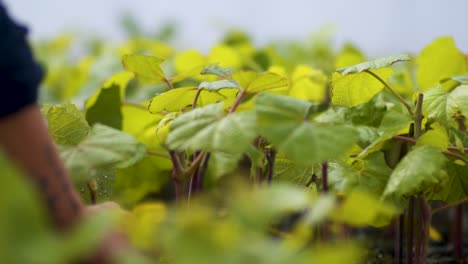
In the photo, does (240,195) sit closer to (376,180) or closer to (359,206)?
(359,206)

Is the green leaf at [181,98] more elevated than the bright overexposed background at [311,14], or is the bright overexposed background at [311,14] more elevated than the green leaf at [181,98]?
the green leaf at [181,98]


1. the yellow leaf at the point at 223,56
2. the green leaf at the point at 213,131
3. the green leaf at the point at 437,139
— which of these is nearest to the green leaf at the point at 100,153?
the green leaf at the point at 213,131

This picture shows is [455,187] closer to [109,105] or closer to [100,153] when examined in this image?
[100,153]

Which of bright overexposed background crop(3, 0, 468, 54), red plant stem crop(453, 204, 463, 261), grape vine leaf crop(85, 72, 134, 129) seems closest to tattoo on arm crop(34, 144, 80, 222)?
grape vine leaf crop(85, 72, 134, 129)

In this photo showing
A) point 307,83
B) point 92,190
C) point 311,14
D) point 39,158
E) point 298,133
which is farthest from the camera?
point 311,14

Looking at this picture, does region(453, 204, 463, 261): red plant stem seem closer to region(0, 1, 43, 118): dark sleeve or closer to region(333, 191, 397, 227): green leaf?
region(333, 191, 397, 227): green leaf

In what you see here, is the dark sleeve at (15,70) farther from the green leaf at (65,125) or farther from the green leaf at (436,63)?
the green leaf at (436,63)

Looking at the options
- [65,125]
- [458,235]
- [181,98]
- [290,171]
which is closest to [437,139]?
[290,171]
